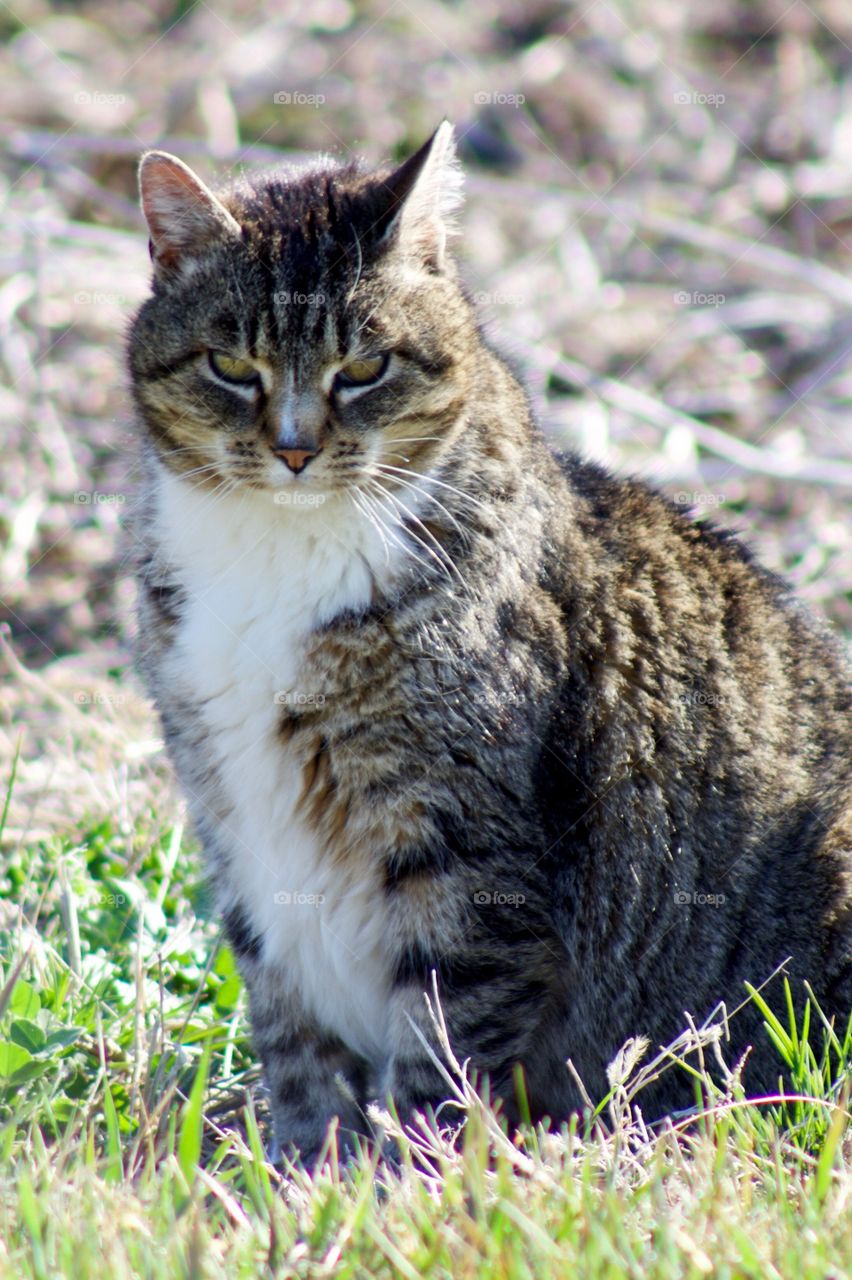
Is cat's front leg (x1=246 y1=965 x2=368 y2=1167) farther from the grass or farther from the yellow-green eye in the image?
the yellow-green eye

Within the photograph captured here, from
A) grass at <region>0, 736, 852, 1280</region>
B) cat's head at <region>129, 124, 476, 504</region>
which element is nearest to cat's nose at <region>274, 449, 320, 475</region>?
cat's head at <region>129, 124, 476, 504</region>

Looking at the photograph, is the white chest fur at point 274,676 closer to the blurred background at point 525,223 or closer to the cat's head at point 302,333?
the cat's head at point 302,333

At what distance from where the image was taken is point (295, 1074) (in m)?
3.25

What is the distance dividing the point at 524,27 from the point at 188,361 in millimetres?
5895

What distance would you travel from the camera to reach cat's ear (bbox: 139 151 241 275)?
3002mm

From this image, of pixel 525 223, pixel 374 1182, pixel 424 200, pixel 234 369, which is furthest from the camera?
pixel 525 223

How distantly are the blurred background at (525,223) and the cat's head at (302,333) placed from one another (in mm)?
1592

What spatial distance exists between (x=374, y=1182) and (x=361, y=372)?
1545 millimetres

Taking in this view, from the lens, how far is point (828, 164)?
733 cm

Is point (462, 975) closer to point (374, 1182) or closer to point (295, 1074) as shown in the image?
point (374, 1182)

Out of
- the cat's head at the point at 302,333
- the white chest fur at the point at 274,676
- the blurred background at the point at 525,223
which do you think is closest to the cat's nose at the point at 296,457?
the cat's head at the point at 302,333

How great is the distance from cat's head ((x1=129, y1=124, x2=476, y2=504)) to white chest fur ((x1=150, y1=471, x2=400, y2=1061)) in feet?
0.37

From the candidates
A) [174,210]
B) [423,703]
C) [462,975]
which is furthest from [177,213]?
[462,975]

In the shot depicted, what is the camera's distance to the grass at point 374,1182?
205 centimetres
